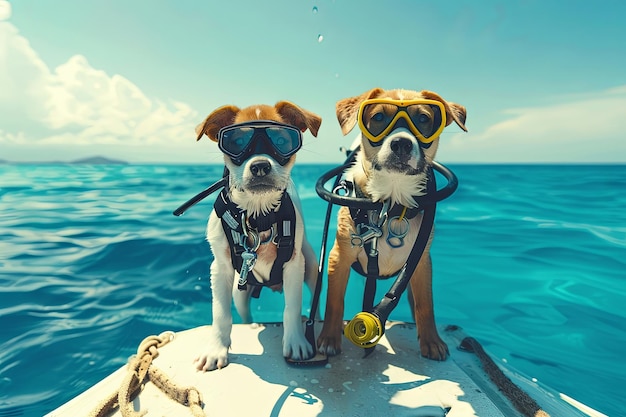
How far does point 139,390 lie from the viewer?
87.8 inches

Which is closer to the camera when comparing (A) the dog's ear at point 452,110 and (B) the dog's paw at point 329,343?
(A) the dog's ear at point 452,110

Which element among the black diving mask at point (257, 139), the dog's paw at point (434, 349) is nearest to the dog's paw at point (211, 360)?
the black diving mask at point (257, 139)

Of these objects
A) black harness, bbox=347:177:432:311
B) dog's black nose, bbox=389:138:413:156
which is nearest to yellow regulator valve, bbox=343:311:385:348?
black harness, bbox=347:177:432:311

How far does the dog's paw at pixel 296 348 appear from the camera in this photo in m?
2.46

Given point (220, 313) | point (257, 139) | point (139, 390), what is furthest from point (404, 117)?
point (139, 390)

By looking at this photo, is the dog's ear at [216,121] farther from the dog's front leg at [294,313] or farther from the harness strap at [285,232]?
the dog's front leg at [294,313]

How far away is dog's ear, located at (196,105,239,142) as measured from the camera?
2.32m

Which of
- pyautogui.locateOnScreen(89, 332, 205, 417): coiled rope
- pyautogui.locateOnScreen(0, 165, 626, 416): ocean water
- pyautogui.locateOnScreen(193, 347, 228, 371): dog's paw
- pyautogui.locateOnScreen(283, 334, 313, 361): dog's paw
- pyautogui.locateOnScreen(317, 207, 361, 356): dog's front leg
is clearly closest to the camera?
pyautogui.locateOnScreen(89, 332, 205, 417): coiled rope

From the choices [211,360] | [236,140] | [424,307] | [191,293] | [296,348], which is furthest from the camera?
[191,293]

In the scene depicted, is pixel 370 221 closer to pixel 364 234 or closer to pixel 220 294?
pixel 364 234

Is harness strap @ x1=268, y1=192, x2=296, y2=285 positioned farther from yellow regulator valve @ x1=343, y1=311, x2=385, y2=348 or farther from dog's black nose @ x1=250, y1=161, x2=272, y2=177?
yellow regulator valve @ x1=343, y1=311, x2=385, y2=348

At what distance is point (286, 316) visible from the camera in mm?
2529

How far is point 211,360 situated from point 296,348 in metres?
0.59

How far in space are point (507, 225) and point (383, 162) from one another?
10.2m
